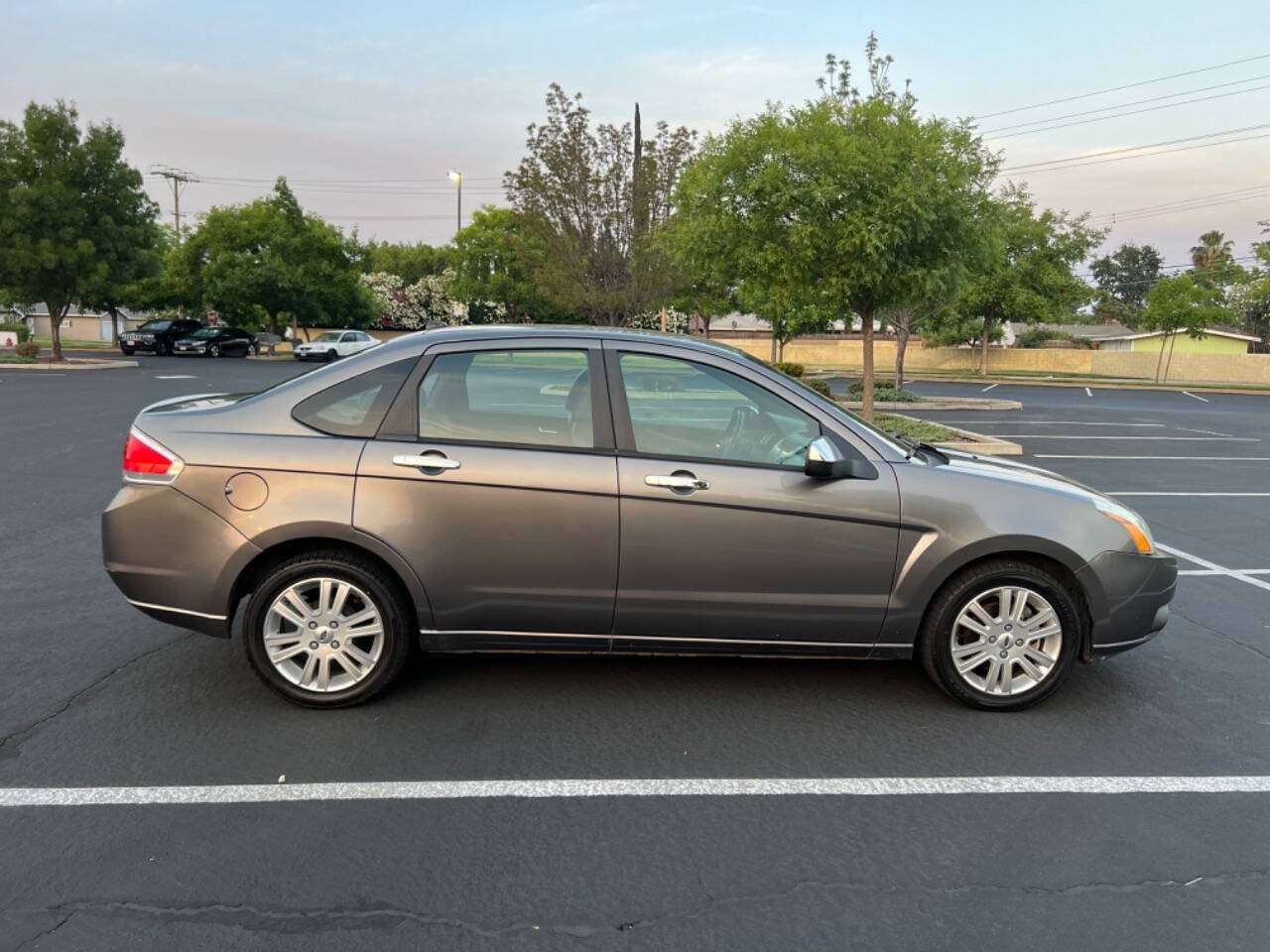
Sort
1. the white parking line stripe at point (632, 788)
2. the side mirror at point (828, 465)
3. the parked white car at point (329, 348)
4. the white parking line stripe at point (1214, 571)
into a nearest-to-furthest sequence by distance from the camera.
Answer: the white parking line stripe at point (632, 788), the side mirror at point (828, 465), the white parking line stripe at point (1214, 571), the parked white car at point (329, 348)

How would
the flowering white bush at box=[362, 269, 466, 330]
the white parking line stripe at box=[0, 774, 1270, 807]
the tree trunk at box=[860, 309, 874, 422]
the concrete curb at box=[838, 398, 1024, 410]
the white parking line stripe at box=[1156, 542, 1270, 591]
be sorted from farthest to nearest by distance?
1. the flowering white bush at box=[362, 269, 466, 330]
2. the concrete curb at box=[838, 398, 1024, 410]
3. the tree trunk at box=[860, 309, 874, 422]
4. the white parking line stripe at box=[1156, 542, 1270, 591]
5. the white parking line stripe at box=[0, 774, 1270, 807]

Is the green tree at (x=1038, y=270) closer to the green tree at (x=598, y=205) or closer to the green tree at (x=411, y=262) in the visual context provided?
the green tree at (x=598, y=205)

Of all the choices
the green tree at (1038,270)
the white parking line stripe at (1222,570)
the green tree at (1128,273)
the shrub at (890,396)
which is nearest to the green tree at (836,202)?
the white parking line stripe at (1222,570)

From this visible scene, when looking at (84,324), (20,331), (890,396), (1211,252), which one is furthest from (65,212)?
(1211,252)

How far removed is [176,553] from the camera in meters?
4.12

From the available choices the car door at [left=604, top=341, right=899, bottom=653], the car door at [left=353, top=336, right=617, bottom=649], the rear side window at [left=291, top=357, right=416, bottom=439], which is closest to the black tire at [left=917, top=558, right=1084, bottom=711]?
the car door at [left=604, top=341, right=899, bottom=653]

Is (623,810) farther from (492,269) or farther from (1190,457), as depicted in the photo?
(492,269)

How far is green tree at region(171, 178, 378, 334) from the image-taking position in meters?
43.5

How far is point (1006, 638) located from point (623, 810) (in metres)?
2.02

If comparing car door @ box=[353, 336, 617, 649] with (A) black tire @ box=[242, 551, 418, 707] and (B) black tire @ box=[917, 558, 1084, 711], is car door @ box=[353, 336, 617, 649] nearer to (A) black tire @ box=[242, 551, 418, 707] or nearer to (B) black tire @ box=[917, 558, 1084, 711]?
(A) black tire @ box=[242, 551, 418, 707]

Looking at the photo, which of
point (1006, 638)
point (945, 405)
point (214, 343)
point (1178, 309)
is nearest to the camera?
point (1006, 638)

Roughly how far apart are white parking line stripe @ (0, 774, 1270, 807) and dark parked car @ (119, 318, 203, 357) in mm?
43548

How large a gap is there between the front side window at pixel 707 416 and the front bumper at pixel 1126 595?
1471mm

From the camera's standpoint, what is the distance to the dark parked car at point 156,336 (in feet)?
137
